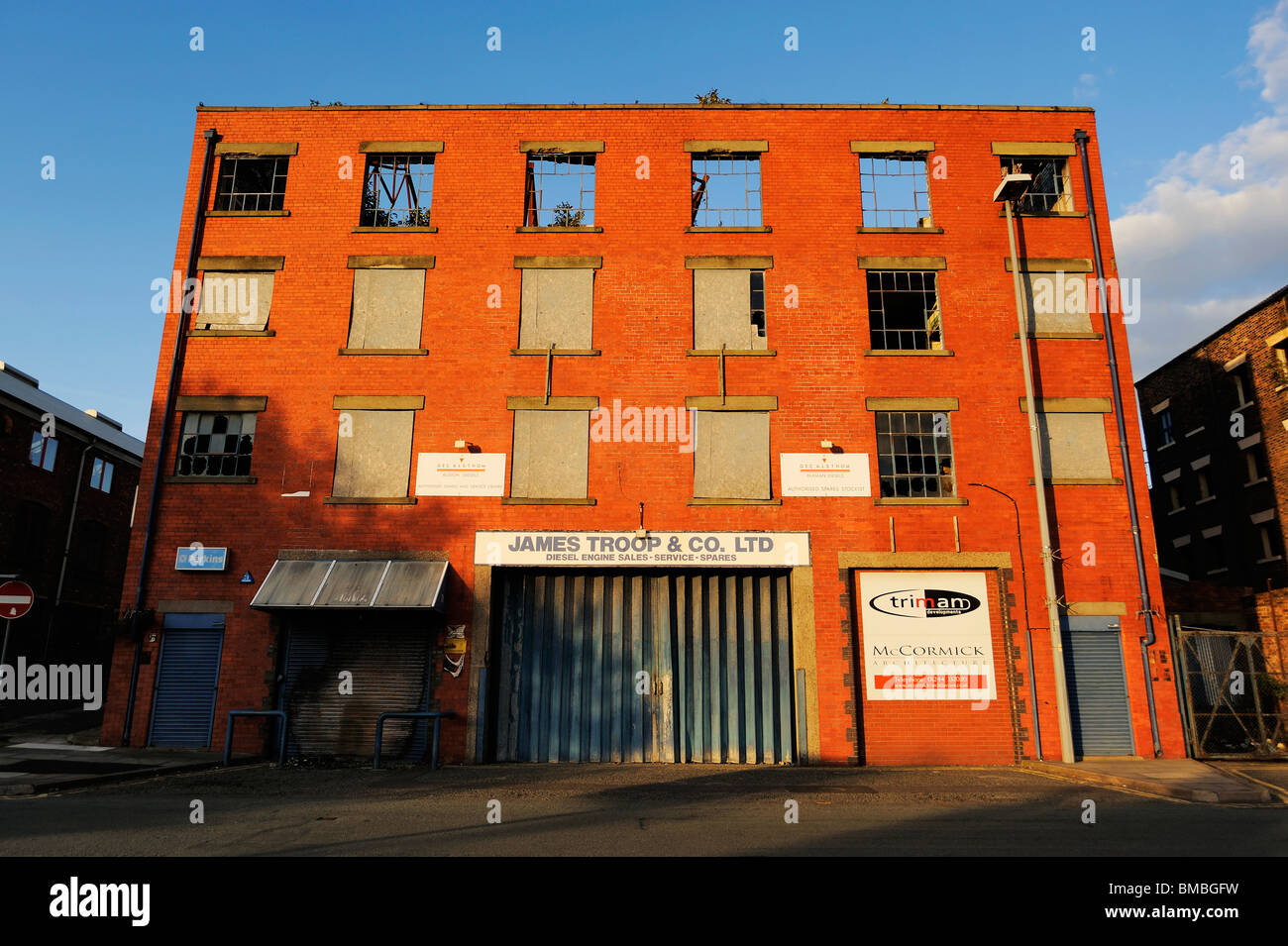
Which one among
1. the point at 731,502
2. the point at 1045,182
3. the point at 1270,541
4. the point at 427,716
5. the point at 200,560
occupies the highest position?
the point at 1045,182

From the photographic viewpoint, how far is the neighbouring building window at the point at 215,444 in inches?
717

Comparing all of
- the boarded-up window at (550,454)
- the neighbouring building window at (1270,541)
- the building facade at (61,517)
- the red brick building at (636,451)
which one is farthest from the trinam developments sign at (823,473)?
the building facade at (61,517)

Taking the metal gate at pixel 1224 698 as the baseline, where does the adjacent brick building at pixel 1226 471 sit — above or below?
above

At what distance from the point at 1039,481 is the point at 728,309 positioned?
774 centimetres

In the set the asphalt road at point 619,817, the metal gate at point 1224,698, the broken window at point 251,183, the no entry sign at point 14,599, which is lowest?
the asphalt road at point 619,817

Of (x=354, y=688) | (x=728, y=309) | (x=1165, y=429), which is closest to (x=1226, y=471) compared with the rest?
(x=1165, y=429)

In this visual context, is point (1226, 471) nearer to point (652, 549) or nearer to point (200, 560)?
point (652, 549)

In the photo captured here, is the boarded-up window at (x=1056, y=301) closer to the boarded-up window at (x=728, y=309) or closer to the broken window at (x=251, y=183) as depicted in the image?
the boarded-up window at (x=728, y=309)

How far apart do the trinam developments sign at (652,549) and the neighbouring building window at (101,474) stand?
72.9 ft

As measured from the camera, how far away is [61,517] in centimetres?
2877

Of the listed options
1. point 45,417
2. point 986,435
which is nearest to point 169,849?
point 986,435

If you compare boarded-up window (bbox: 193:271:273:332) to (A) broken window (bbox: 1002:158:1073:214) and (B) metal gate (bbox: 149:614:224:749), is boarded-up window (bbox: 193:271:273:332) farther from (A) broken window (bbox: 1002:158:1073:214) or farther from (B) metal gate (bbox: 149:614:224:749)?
(A) broken window (bbox: 1002:158:1073:214)

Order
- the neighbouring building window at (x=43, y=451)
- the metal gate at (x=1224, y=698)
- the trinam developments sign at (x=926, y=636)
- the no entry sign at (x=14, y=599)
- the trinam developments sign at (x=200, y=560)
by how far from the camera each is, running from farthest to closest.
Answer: the neighbouring building window at (x=43, y=451)
the trinam developments sign at (x=200, y=560)
the trinam developments sign at (x=926, y=636)
the metal gate at (x=1224, y=698)
the no entry sign at (x=14, y=599)

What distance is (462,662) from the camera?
54.6 feet
